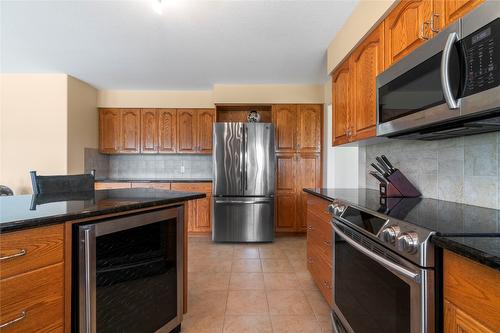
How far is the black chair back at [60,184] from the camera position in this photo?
5.91ft

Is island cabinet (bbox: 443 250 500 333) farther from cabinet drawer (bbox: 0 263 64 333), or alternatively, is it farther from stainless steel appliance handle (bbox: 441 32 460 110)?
cabinet drawer (bbox: 0 263 64 333)

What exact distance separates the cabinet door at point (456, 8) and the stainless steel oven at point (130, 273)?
1.74m

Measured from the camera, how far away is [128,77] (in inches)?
154

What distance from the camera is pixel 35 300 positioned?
3.24ft

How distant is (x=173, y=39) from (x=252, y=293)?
2637 millimetres

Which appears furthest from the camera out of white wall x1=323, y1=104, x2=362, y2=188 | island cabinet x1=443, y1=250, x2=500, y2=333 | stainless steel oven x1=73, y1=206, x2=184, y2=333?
white wall x1=323, y1=104, x2=362, y2=188

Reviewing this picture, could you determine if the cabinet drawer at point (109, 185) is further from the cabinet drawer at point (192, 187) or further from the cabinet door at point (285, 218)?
the cabinet door at point (285, 218)

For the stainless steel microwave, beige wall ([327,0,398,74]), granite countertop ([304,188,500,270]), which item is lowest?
granite countertop ([304,188,500,270])

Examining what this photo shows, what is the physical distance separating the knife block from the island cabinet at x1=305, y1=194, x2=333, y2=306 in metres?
0.39

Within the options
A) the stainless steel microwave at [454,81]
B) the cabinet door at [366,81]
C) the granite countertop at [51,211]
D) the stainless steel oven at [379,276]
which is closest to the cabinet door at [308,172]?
the cabinet door at [366,81]

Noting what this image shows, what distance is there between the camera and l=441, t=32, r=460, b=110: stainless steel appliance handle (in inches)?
39.3

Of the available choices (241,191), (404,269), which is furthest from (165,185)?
(404,269)

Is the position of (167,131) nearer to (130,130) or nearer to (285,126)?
(130,130)

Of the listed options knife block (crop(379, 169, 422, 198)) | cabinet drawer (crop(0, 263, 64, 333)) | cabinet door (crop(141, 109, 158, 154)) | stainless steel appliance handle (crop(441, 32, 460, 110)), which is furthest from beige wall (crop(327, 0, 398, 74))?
cabinet door (crop(141, 109, 158, 154))
